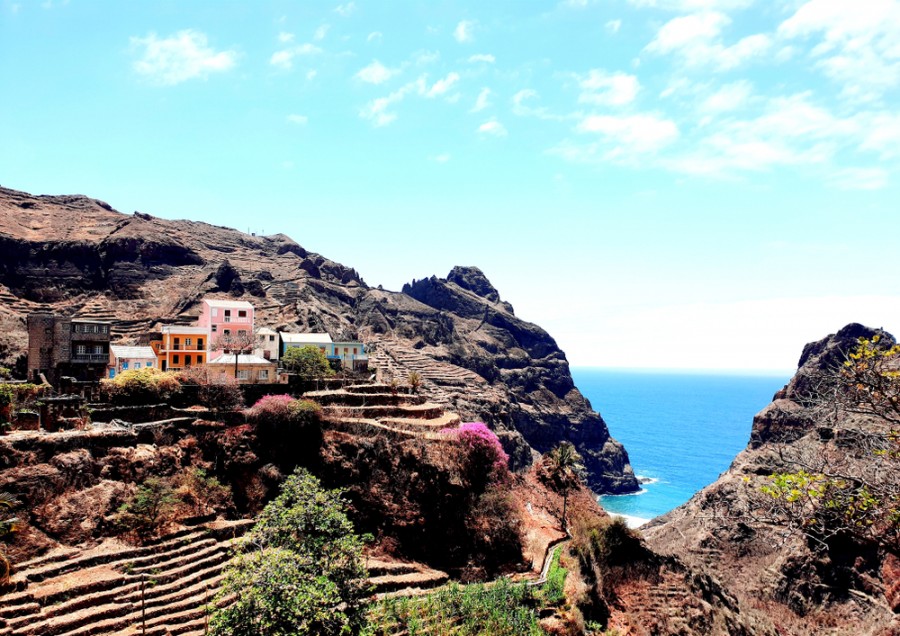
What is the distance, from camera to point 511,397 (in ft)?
437

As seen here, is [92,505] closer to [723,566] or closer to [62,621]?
[62,621]

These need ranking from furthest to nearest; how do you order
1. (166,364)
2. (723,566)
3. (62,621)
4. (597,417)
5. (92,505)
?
(597,417)
(166,364)
(723,566)
(92,505)
(62,621)

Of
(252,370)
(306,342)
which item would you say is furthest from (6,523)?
(306,342)

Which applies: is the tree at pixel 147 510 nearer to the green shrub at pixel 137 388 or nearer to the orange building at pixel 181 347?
the green shrub at pixel 137 388

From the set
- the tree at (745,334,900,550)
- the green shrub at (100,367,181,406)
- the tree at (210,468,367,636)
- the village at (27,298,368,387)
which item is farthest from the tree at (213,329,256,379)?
the tree at (745,334,900,550)

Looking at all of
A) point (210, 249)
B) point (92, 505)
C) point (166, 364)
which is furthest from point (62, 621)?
point (210, 249)

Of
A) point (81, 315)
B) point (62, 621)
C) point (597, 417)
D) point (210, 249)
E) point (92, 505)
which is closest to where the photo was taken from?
point (62, 621)

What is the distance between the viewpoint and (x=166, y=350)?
56781mm

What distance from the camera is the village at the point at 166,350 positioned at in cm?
5166

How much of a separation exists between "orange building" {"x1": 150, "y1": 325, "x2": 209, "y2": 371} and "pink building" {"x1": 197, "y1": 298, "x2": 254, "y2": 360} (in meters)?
0.98

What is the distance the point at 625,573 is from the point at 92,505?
33.0 metres

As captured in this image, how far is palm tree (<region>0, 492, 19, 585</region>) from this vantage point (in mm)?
25656

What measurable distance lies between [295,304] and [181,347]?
120 ft

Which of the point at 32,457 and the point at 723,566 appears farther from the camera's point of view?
the point at 723,566
